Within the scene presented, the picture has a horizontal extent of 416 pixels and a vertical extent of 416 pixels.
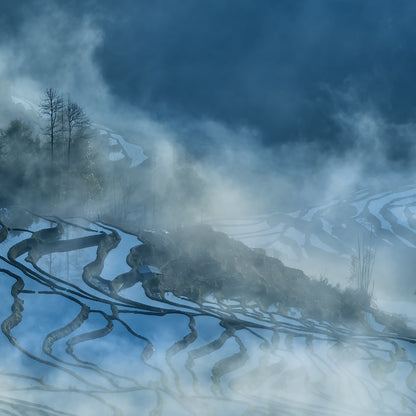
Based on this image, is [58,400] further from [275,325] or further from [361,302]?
[361,302]

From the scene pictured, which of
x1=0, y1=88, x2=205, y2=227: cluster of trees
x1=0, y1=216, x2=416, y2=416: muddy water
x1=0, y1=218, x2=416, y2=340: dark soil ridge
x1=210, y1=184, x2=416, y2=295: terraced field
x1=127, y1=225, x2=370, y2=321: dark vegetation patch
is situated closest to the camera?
x1=0, y1=216, x2=416, y2=416: muddy water

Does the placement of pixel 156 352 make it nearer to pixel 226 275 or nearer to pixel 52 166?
pixel 226 275

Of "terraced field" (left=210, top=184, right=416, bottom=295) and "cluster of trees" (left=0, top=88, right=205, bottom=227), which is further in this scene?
"terraced field" (left=210, top=184, right=416, bottom=295)

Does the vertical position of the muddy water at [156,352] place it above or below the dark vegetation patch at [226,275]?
below

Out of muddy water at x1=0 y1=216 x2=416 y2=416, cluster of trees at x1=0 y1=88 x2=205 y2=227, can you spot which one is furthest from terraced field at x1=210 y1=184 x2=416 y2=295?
muddy water at x1=0 y1=216 x2=416 y2=416

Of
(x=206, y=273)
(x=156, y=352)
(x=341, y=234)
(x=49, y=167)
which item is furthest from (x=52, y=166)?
(x=341, y=234)

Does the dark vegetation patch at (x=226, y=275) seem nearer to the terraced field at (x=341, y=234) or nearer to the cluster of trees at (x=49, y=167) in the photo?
the cluster of trees at (x=49, y=167)

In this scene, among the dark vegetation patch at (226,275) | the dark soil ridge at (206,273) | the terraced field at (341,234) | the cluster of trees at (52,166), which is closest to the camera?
the dark soil ridge at (206,273)

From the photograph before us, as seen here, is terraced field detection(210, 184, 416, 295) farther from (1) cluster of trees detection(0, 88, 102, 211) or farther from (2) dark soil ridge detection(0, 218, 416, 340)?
(2) dark soil ridge detection(0, 218, 416, 340)

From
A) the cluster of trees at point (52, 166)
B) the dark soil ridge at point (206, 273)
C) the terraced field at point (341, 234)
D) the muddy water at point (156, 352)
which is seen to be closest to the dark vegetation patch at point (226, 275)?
the dark soil ridge at point (206, 273)

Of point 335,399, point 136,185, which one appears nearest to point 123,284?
point 335,399
